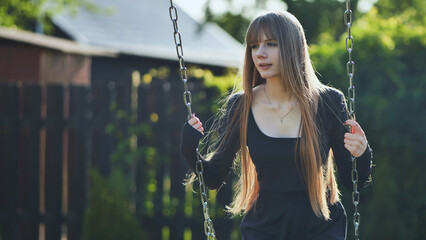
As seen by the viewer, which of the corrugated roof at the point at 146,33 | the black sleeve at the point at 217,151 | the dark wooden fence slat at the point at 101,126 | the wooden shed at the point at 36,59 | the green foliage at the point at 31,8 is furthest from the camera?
the corrugated roof at the point at 146,33

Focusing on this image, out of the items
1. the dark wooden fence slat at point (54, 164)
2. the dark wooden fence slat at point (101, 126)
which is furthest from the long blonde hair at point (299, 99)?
the dark wooden fence slat at point (54, 164)

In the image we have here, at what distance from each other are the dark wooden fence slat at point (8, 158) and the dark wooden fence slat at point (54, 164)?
1.06 feet

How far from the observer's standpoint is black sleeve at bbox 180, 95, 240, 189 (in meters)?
3.10

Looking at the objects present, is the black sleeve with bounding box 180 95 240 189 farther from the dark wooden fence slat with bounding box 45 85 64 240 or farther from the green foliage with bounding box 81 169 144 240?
the dark wooden fence slat with bounding box 45 85 64 240

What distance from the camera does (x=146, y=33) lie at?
17.4 meters

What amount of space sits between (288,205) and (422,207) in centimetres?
304

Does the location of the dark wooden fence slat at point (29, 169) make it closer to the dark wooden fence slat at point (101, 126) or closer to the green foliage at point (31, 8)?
the dark wooden fence slat at point (101, 126)

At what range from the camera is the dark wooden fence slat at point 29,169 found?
6508mm

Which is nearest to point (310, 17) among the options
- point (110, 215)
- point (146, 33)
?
point (146, 33)

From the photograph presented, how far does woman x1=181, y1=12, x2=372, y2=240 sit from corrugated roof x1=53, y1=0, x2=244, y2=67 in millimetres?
11225

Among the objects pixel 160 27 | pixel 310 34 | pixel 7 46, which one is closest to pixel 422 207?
pixel 7 46

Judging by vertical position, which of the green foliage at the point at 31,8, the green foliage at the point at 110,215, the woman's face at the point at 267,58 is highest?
the green foliage at the point at 31,8

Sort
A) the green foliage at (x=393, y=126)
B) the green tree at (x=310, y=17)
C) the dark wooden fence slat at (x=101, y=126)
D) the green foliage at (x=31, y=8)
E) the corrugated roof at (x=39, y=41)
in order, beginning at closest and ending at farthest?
1. the green foliage at (x=393, y=126)
2. the dark wooden fence slat at (x=101, y=126)
3. the corrugated roof at (x=39, y=41)
4. the green foliage at (x=31, y=8)
5. the green tree at (x=310, y=17)

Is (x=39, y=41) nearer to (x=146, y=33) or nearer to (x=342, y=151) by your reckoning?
(x=146, y=33)
